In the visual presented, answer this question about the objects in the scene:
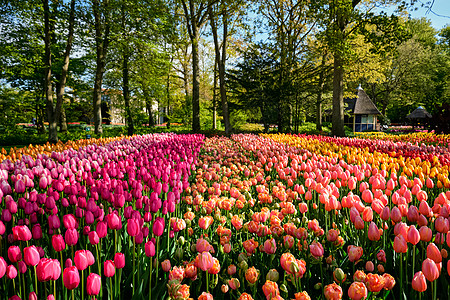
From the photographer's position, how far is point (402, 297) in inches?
53.0


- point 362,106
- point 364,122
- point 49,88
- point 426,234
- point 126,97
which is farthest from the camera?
point 364,122

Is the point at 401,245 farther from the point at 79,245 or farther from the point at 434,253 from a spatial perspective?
the point at 79,245

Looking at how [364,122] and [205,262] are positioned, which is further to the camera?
[364,122]

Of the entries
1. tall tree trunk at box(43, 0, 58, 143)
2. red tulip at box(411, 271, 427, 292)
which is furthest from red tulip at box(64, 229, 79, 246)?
tall tree trunk at box(43, 0, 58, 143)

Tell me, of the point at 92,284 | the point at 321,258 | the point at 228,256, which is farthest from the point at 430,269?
the point at 92,284

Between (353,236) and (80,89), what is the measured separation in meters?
30.2

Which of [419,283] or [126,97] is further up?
[126,97]

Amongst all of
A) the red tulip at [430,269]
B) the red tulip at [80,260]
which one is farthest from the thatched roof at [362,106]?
the red tulip at [80,260]

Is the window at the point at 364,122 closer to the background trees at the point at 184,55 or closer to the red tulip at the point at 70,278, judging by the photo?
the background trees at the point at 184,55

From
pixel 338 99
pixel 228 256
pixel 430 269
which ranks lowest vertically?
pixel 228 256

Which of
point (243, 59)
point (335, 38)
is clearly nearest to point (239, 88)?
point (243, 59)

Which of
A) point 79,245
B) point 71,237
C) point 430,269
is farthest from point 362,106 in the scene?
point 71,237

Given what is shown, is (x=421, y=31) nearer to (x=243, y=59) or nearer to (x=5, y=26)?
(x=243, y=59)

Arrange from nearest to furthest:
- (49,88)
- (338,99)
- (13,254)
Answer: (13,254)
(49,88)
(338,99)
